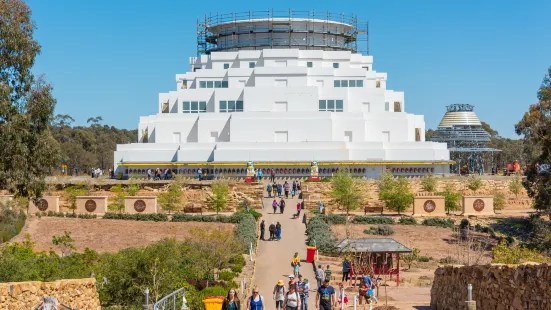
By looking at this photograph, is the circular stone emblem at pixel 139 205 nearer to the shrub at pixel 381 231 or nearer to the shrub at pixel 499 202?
the shrub at pixel 381 231

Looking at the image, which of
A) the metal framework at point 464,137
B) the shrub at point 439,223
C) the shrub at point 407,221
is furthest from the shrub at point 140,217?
the metal framework at point 464,137

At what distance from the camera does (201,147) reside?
59.6 meters

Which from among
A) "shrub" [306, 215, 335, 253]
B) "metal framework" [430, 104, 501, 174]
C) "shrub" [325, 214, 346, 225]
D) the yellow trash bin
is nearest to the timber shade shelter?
"shrub" [306, 215, 335, 253]

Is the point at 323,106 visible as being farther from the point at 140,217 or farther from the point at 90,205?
the point at 140,217

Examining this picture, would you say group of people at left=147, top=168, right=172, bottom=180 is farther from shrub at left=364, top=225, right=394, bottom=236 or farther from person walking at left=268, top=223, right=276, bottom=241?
shrub at left=364, top=225, right=394, bottom=236

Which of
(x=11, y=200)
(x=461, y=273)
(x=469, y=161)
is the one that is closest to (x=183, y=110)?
(x=11, y=200)

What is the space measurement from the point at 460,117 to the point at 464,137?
27.2ft

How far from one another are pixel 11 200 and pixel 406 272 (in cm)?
1973

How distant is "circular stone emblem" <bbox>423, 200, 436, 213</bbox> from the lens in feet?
153

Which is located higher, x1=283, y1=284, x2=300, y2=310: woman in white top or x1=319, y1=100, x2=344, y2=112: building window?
x1=319, y1=100, x2=344, y2=112: building window

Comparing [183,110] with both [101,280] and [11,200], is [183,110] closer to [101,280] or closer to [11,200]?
[11,200]

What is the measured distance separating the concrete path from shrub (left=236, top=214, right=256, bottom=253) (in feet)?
1.99

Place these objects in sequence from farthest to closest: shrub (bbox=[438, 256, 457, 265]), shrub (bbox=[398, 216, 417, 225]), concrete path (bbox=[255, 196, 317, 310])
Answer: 1. shrub (bbox=[398, 216, 417, 225])
2. shrub (bbox=[438, 256, 457, 265])
3. concrete path (bbox=[255, 196, 317, 310])

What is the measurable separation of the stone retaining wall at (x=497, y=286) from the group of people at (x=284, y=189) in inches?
1165
